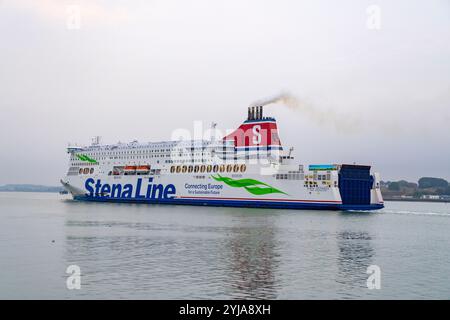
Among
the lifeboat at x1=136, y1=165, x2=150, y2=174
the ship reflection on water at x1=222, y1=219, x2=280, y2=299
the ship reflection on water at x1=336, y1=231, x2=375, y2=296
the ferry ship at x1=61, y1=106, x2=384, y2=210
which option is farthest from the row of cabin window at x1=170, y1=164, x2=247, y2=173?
the ship reflection on water at x1=222, y1=219, x2=280, y2=299

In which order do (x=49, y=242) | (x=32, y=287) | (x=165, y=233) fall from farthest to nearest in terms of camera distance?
(x=165, y=233) → (x=49, y=242) → (x=32, y=287)

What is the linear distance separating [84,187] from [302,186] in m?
26.5

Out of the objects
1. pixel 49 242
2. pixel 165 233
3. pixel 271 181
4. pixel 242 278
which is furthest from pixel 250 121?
pixel 242 278

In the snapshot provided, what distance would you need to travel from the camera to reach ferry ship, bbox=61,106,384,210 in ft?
149

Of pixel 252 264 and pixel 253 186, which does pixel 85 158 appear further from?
pixel 252 264

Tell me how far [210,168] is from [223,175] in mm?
1832

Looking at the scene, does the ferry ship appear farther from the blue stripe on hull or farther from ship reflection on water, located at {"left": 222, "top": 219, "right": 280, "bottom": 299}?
ship reflection on water, located at {"left": 222, "top": 219, "right": 280, "bottom": 299}

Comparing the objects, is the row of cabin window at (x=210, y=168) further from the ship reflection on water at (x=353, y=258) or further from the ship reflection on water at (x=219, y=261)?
the ship reflection on water at (x=353, y=258)

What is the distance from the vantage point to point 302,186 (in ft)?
149

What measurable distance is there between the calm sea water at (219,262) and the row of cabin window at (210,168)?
18654 mm
